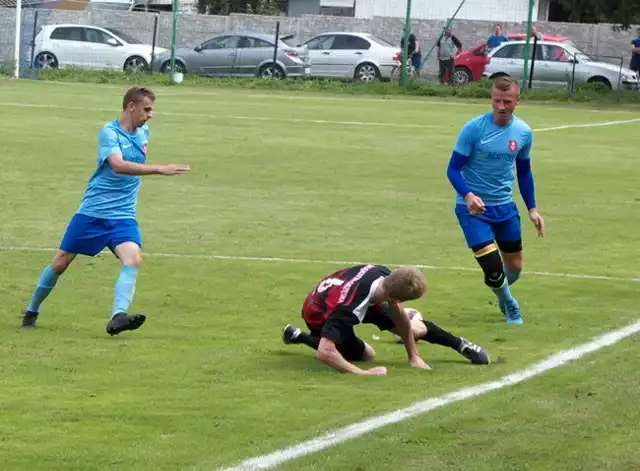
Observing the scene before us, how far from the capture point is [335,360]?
9.20 m

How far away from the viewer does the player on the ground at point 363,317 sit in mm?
8961

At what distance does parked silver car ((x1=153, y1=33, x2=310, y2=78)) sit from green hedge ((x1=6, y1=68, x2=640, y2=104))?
1286mm

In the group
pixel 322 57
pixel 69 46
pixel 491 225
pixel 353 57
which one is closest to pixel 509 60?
pixel 353 57

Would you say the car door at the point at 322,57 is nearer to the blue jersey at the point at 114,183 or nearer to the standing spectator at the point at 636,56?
the standing spectator at the point at 636,56

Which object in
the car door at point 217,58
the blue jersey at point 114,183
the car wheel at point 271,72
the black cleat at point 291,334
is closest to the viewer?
the black cleat at point 291,334

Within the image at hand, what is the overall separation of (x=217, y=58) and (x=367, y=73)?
4.63 m

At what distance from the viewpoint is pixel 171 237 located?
1587cm

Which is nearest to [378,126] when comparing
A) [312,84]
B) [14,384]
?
[312,84]

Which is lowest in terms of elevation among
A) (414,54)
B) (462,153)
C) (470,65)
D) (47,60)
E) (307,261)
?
(307,261)

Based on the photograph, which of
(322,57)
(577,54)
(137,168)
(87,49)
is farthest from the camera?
(87,49)

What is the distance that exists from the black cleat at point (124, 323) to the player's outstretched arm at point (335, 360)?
4.94 ft

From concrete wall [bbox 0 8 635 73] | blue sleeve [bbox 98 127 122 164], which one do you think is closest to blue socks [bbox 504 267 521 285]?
blue sleeve [bbox 98 127 122 164]

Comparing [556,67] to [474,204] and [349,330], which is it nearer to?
[474,204]

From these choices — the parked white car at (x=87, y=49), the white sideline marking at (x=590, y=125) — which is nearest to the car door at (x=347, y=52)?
the parked white car at (x=87, y=49)
